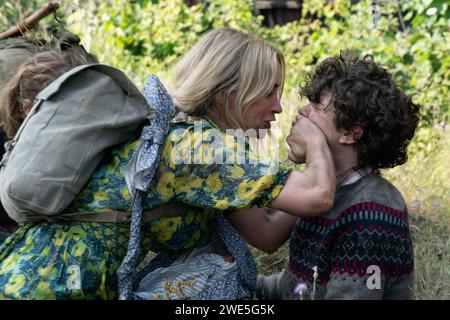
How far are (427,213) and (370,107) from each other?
1.90 meters

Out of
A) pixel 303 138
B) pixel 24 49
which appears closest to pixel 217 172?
pixel 303 138

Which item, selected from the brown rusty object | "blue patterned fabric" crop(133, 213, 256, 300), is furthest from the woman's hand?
the brown rusty object

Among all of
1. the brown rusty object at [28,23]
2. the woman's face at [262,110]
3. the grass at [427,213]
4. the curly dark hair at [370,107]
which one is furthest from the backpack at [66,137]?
the grass at [427,213]

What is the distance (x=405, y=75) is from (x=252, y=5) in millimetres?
2062

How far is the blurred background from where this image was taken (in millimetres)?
4781

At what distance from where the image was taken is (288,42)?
283 inches

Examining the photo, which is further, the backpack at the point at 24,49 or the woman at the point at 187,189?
the backpack at the point at 24,49

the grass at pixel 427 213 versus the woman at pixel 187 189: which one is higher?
the woman at pixel 187 189

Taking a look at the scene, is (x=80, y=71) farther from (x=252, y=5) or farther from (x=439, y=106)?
(x=252, y=5)

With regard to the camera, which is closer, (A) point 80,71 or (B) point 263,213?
(A) point 80,71

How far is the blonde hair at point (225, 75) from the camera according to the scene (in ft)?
9.37

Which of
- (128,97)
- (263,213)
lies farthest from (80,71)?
(263,213)

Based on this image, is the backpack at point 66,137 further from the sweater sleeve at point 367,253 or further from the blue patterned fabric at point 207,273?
the sweater sleeve at point 367,253

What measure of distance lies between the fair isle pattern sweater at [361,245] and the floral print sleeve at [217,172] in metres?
0.31
